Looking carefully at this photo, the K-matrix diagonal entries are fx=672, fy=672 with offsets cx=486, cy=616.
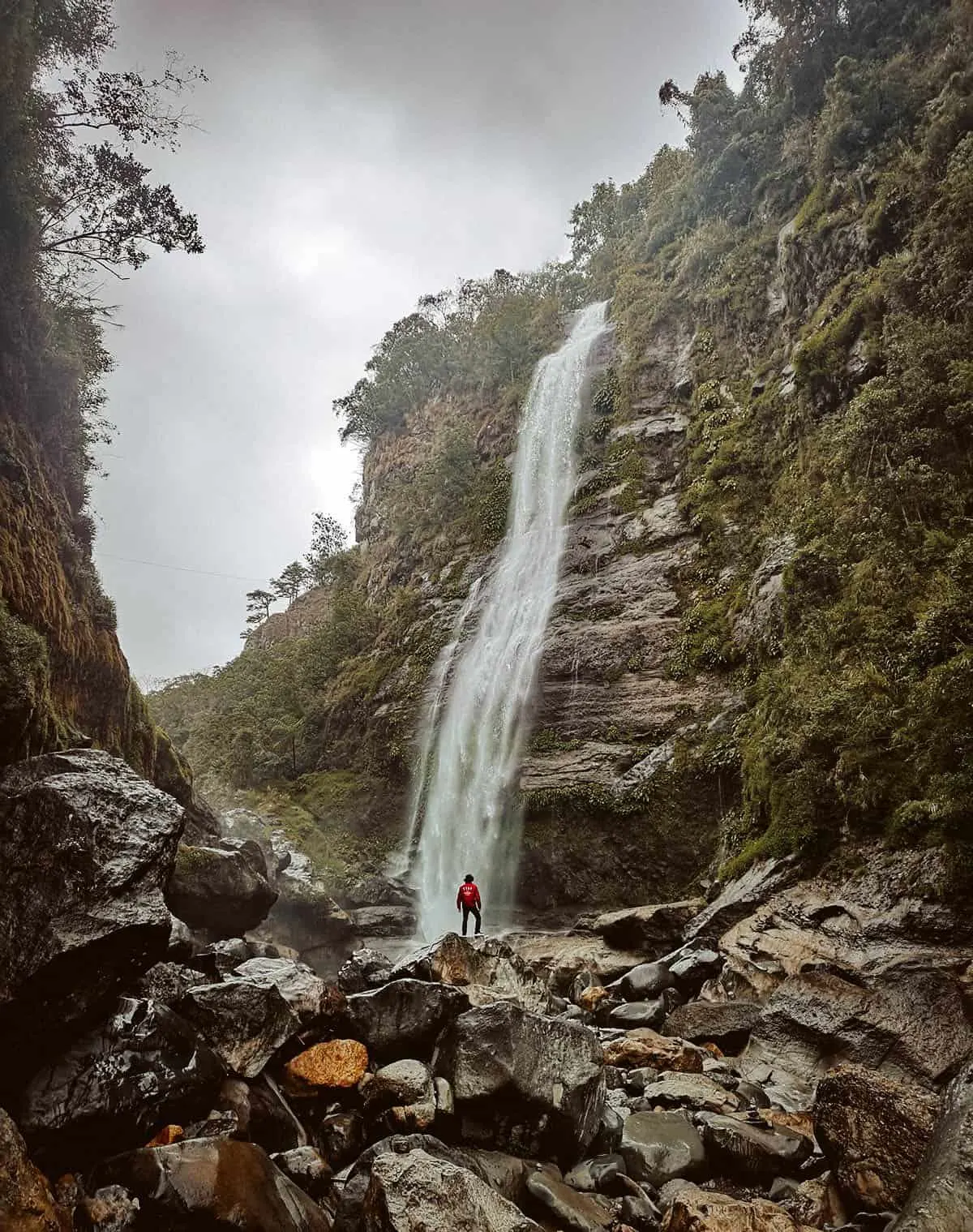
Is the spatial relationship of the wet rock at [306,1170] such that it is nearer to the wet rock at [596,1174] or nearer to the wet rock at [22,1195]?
the wet rock at [22,1195]

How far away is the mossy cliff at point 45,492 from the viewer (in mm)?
10992

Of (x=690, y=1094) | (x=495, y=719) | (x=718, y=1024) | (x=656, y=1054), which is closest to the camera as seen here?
(x=690, y=1094)

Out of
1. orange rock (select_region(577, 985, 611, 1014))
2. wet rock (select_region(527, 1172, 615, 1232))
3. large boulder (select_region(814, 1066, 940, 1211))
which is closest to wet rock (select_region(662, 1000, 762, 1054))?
orange rock (select_region(577, 985, 611, 1014))

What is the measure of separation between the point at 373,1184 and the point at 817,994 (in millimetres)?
5790

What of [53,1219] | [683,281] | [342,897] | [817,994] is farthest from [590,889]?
[683,281]

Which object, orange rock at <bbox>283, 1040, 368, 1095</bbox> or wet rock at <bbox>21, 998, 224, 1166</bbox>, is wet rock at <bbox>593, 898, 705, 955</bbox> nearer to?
orange rock at <bbox>283, 1040, 368, 1095</bbox>

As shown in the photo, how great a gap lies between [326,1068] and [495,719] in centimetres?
1744

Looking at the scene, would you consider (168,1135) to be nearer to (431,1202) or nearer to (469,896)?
(431,1202)

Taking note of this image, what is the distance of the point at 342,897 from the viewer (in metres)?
22.0

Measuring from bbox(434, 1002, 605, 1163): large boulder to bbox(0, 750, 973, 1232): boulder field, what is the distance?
0.06 feet

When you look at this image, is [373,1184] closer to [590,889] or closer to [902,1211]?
[902,1211]

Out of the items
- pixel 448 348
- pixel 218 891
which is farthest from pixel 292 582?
pixel 218 891

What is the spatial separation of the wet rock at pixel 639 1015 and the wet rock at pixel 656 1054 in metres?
1.28

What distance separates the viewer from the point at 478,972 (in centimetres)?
878
